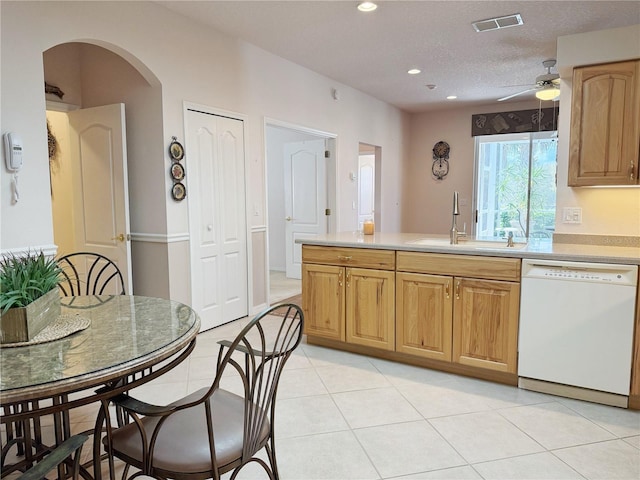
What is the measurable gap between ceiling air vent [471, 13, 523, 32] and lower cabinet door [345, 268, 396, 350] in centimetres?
237

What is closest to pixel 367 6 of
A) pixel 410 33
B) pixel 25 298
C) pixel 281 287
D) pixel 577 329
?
pixel 410 33

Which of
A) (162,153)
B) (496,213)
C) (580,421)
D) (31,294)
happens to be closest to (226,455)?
(31,294)

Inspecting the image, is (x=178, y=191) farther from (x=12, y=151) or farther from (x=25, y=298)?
(x=25, y=298)

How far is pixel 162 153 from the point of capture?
3.57 meters

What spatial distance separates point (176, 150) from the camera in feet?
11.9

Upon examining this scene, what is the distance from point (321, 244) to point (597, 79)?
7.72ft

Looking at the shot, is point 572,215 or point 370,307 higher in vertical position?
point 572,215

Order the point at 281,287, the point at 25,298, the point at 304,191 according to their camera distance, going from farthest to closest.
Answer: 1. the point at 304,191
2. the point at 281,287
3. the point at 25,298

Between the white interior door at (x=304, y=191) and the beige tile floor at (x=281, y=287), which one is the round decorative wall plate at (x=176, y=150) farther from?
Answer: the white interior door at (x=304, y=191)

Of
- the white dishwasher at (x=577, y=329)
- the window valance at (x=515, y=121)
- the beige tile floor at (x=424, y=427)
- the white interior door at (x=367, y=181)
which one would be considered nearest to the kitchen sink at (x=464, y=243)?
the white dishwasher at (x=577, y=329)

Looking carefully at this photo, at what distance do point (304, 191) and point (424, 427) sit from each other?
4.27 metres

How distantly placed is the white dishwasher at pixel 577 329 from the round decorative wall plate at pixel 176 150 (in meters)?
2.78

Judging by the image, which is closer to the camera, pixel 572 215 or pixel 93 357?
pixel 93 357

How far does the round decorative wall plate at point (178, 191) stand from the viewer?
11.9 feet
